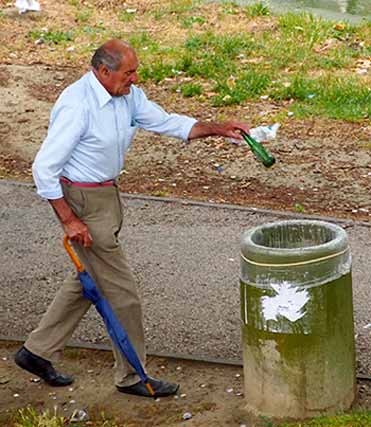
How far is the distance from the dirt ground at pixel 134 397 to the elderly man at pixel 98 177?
120 mm

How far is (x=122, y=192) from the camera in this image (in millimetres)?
9711

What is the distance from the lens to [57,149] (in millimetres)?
A: 6031

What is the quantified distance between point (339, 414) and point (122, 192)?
13.0 feet

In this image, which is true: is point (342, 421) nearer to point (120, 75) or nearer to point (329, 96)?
point (120, 75)

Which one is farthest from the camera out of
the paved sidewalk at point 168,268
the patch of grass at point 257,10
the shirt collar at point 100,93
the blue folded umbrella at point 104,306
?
the patch of grass at point 257,10

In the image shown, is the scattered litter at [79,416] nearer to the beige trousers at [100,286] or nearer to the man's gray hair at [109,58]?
the beige trousers at [100,286]

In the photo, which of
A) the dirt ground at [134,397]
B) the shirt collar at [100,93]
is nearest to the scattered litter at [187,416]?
the dirt ground at [134,397]

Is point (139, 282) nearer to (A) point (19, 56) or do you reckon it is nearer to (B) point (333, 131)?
(B) point (333, 131)

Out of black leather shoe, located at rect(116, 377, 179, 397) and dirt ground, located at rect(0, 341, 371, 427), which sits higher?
black leather shoe, located at rect(116, 377, 179, 397)

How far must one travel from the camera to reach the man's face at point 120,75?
616cm

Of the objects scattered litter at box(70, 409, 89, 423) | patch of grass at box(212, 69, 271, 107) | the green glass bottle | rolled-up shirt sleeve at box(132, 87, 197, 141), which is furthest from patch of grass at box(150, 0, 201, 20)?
scattered litter at box(70, 409, 89, 423)

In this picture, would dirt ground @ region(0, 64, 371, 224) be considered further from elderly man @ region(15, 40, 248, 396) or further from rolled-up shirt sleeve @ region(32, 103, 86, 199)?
rolled-up shirt sleeve @ region(32, 103, 86, 199)

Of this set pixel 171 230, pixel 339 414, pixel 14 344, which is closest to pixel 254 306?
pixel 339 414

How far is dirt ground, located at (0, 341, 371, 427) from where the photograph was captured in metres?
6.35
